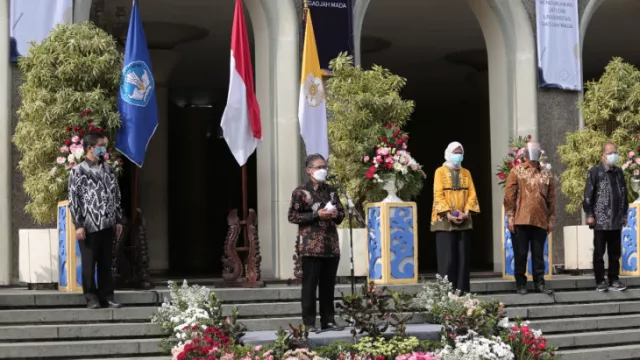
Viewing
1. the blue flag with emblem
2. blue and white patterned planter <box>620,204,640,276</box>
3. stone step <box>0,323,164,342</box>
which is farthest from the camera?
blue and white patterned planter <box>620,204,640,276</box>

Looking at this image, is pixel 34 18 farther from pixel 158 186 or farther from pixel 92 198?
pixel 158 186

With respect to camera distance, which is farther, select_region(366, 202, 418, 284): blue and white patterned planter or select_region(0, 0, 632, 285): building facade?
select_region(0, 0, 632, 285): building facade

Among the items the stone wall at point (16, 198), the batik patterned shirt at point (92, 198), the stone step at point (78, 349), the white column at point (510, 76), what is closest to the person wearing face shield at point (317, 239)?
the stone step at point (78, 349)

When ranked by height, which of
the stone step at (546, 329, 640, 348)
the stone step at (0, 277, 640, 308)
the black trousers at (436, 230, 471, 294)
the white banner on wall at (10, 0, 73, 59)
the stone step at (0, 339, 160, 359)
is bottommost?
the stone step at (546, 329, 640, 348)

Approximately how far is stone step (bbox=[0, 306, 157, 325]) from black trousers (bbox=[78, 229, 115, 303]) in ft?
0.75

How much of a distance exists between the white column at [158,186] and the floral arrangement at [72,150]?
24.7 ft

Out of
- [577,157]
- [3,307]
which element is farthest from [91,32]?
[577,157]

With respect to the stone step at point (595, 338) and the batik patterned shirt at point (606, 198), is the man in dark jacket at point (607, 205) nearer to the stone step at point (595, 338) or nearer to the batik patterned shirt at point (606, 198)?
the batik patterned shirt at point (606, 198)

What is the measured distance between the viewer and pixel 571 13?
15.2 m

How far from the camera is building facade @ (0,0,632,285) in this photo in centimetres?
1184

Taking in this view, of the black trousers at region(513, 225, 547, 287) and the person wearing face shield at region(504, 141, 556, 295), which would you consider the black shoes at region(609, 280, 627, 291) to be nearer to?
the person wearing face shield at region(504, 141, 556, 295)

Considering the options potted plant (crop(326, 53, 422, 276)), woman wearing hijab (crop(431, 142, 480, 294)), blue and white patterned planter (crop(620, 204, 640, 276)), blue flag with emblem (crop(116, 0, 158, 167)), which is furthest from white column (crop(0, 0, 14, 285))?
blue and white patterned planter (crop(620, 204, 640, 276))

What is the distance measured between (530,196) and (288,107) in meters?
3.67

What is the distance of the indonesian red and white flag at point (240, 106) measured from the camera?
11.7 m
